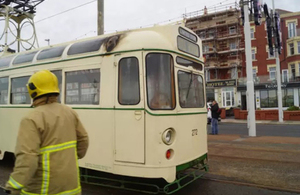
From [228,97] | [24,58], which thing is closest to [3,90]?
[24,58]

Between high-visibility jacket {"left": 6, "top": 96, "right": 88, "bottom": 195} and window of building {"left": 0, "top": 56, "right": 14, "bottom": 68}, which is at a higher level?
window of building {"left": 0, "top": 56, "right": 14, "bottom": 68}

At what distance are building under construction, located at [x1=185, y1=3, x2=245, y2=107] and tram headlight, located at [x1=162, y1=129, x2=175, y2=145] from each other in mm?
37818

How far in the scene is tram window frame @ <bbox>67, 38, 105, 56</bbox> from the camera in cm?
481

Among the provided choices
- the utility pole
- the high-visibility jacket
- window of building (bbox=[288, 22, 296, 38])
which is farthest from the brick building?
the high-visibility jacket

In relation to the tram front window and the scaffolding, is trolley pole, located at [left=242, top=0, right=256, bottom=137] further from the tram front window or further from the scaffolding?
the scaffolding

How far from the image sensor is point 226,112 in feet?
105

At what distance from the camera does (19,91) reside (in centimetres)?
615

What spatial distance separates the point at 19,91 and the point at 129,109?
3.28 meters

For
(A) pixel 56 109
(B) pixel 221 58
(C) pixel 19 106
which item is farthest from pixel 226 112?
(A) pixel 56 109

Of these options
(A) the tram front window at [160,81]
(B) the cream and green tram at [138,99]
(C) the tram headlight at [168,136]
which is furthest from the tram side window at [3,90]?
(C) the tram headlight at [168,136]

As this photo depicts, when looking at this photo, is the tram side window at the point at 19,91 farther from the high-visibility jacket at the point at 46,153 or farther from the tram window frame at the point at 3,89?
the high-visibility jacket at the point at 46,153

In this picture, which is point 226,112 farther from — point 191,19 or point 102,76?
point 102,76

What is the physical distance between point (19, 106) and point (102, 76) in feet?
8.71

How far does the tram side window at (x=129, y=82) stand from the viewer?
434 centimetres
